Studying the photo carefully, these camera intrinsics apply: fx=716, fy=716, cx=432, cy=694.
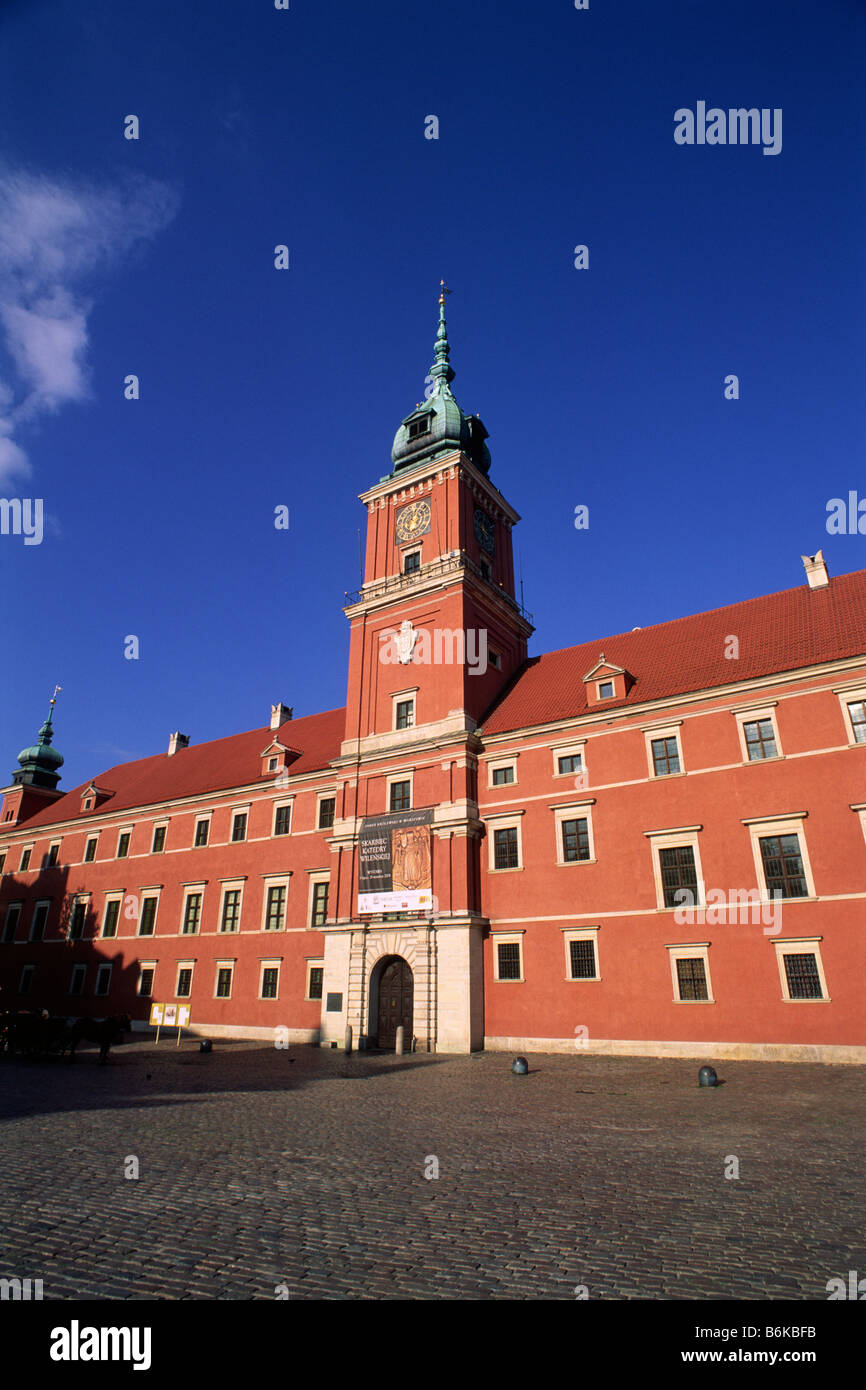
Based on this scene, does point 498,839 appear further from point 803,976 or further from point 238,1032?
point 238,1032

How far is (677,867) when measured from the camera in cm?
2348

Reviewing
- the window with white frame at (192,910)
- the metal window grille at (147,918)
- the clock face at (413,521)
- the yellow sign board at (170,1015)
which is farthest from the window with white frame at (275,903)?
the clock face at (413,521)

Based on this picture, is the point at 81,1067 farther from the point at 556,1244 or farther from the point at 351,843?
the point at 556,1244

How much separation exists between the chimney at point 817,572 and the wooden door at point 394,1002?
69.8 ft

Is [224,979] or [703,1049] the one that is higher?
[224,979]

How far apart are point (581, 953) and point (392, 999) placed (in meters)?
7.88

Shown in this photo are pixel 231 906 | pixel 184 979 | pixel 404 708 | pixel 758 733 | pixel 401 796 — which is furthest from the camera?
pixel 184 979

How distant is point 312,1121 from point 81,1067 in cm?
1252

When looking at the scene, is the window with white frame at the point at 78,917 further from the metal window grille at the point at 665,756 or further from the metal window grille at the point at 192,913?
the metal window grille at the point at 665,756

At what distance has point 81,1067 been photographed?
2109 centimetres

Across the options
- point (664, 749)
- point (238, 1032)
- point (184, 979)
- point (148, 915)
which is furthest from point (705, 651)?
point (148, 915)

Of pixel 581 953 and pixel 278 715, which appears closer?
pixel 581 953

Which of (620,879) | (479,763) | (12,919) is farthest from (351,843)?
(12,919)

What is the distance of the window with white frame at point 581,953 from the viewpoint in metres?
24.2
